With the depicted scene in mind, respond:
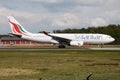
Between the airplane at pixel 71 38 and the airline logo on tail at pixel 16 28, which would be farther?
the airline logo on tail at pixel 16 28

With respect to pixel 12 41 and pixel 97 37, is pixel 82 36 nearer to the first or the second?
pixel 97 37

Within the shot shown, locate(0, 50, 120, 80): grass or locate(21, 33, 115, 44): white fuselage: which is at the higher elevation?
locate(21, 33, 115, 44): white fuselage

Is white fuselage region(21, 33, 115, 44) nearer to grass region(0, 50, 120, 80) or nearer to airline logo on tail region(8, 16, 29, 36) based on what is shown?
airline logo on tail region(8, 16, 29, 36)

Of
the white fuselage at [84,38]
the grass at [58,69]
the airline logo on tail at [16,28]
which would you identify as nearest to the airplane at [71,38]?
the white fuselage at [84,38]

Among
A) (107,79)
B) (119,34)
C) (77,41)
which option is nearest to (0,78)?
(107,79)

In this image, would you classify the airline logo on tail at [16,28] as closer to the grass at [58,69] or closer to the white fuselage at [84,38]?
the white fuselage at [84,38]

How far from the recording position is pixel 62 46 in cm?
8100

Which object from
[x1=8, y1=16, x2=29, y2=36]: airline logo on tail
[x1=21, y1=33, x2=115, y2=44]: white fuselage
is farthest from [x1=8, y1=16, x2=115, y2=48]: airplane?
[x1=8, y1=16, x2=29, y2=36]: airline logo on tail

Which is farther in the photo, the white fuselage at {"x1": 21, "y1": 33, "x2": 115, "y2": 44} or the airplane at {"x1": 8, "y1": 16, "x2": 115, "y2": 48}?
the white fuselage at {"x1": 21, "y1": 33, "x2": 115, "y2": 44}

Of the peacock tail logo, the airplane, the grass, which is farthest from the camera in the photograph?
the peacock tail logo

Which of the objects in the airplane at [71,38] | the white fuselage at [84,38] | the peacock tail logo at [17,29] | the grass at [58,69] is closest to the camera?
the grass at [58,69]

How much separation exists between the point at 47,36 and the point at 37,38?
2.58m

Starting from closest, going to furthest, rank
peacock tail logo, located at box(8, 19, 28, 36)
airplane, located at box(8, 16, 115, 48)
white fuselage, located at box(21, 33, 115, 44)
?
airplane, located at box(8, 16, 115, 48) → white fuselage, located at box(21, 33, 115, 44) → peacock tail logo, located at box(8, 19, 28, 36)

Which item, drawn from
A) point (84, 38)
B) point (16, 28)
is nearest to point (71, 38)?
point (84, 38)
